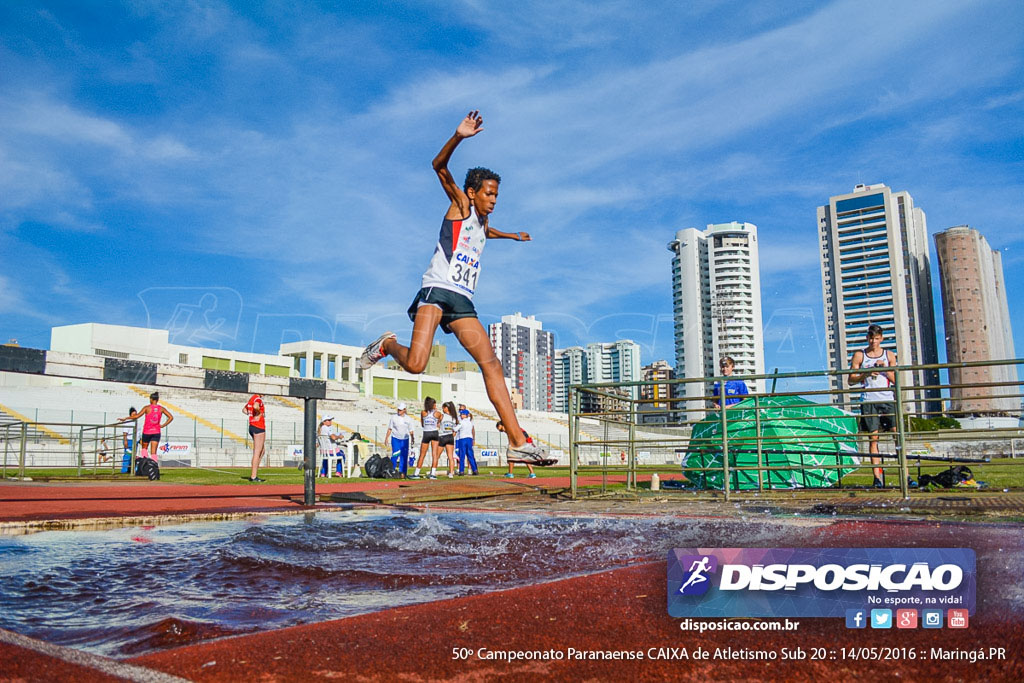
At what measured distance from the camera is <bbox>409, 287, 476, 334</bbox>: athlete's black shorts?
6.10 metres

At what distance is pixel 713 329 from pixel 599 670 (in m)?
151

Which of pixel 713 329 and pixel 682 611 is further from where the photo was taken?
pixel 713 329

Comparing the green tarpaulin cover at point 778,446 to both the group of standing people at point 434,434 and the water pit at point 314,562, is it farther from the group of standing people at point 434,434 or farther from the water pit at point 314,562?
the group of standing people at point 434,434

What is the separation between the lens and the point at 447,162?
19.6 feet

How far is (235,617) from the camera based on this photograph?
2.54 m

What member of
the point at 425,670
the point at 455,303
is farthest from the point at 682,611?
the point at 455,303

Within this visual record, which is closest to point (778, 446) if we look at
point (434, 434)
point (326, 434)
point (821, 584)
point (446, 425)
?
point (434, 434)

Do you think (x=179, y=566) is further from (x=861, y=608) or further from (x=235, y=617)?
(x=861, y=608)

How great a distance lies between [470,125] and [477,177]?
0.83m

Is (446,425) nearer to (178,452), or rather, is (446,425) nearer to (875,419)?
(875,419)

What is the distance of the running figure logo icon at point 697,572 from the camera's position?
7.70ft

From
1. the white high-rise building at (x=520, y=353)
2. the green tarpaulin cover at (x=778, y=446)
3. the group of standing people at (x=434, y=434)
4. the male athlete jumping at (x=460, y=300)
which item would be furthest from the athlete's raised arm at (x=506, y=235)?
the white high-rise building at (x=520, y=353)

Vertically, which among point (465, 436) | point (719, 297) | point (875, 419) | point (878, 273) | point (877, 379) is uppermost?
point (878, 273)

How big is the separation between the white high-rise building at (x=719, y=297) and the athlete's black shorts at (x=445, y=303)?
5601 inches
